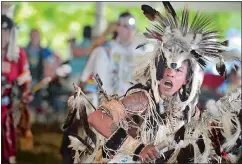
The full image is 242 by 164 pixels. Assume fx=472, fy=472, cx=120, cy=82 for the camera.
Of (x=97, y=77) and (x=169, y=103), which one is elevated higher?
(x=97, y=77)

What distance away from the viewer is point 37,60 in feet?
6.15

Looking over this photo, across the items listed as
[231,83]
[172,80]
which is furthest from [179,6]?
[231,83]

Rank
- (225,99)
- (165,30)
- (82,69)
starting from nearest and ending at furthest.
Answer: (165,30) < (225,99) < (82,69)

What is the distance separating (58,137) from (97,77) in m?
0.29

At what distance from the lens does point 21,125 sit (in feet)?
6.12

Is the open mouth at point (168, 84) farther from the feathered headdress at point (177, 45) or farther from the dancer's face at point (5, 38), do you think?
the dancer's face at point (5, 38)

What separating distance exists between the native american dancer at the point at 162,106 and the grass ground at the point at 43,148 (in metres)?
0.20

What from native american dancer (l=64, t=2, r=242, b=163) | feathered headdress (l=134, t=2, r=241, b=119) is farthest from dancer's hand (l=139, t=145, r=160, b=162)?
feathered headdress (l=134, t=2, r=241, b=119)

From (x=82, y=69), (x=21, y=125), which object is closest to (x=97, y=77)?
(x=82, y=69)

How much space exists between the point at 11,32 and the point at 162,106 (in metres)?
0.66

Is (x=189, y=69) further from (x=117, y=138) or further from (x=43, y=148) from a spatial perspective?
(x=43, y=148)

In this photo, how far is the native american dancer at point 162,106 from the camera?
5.15 feet

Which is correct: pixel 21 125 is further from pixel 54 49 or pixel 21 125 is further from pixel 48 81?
pixel 54 49

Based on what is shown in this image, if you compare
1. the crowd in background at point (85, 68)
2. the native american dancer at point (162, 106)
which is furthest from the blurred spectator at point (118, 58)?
the native american dancer at point (162, 106)
